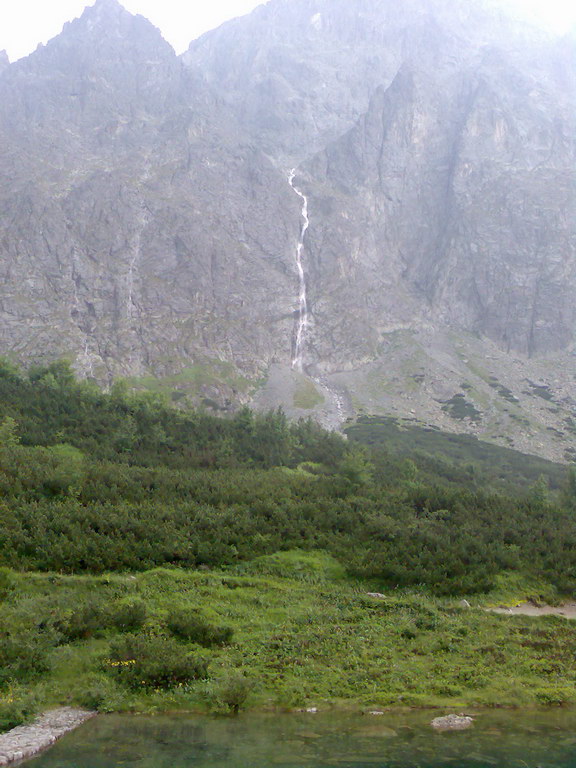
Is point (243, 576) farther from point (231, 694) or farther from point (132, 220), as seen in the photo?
point (132, 220)

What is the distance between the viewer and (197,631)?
13445mm

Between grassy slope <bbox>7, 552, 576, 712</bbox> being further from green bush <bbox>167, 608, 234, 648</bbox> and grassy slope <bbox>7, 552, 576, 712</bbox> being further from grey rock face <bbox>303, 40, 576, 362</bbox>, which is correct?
grey rock face <bbox>303, 40, 576, 362</bbox>

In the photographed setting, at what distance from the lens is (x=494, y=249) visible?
169750 millimetres

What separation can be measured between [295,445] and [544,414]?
299ft

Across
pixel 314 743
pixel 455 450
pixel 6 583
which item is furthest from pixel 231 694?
pixel 455 450

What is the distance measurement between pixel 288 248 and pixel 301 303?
18.1 metres

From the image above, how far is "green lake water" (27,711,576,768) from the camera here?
845 cm

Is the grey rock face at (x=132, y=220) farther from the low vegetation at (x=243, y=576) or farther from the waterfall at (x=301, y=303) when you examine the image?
the low vegetation at (x=243, y=576)

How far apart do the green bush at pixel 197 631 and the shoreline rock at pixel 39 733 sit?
11.0 feet

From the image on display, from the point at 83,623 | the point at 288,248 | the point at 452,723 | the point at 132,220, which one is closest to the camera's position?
the point at 452,723

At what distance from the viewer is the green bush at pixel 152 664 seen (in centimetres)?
1116

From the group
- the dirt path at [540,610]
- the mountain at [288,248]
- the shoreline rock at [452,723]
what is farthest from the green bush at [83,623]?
the mountain at [288,248]

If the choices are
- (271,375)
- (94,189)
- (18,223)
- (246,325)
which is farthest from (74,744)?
(94,189)

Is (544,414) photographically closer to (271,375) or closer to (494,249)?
(271,375)
